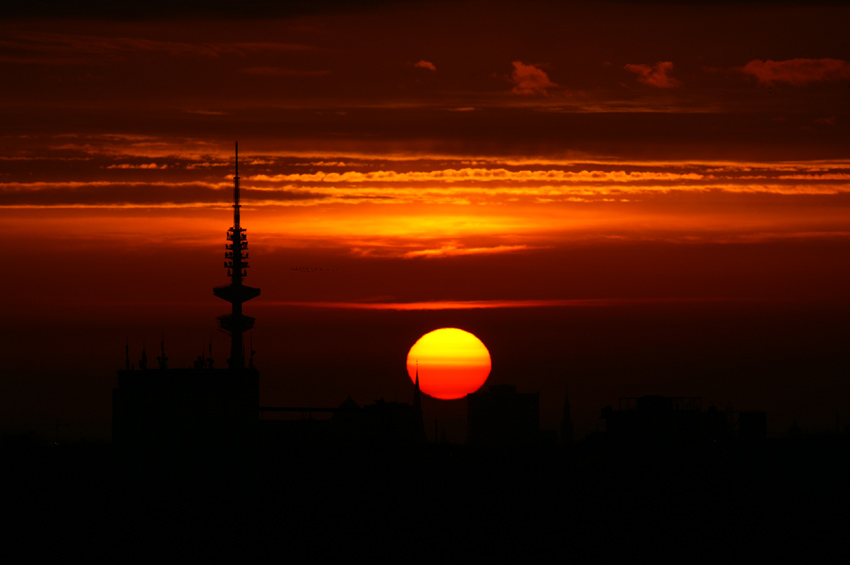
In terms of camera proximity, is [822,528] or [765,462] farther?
[765,462]

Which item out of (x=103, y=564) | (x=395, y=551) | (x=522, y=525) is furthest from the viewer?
(x=522, y=525)

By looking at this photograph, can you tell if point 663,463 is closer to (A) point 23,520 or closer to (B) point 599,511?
(B) point 599,511

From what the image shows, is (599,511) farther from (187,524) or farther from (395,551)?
(187,524)

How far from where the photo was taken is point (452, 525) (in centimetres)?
19300

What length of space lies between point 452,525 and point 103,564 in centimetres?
5715

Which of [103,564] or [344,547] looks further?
[344,547]

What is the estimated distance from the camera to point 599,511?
626 feet

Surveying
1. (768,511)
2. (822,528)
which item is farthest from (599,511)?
(822,528)

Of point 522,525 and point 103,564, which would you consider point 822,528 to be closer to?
point 522,525

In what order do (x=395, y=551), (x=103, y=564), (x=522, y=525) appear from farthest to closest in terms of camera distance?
(x=522, y=525) → (x=395, y=551) → (x=103, y=564)

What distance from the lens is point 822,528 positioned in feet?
527

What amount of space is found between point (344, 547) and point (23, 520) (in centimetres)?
5251

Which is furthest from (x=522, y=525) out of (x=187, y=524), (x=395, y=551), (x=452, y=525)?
(x=187, y=524)

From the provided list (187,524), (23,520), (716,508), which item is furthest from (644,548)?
(23,520)
